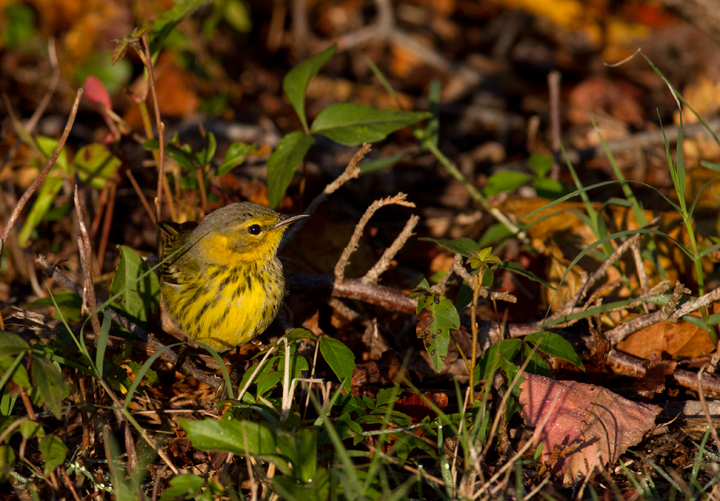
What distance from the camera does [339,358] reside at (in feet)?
9.16

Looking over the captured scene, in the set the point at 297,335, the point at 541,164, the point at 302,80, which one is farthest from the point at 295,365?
the point at 541,164

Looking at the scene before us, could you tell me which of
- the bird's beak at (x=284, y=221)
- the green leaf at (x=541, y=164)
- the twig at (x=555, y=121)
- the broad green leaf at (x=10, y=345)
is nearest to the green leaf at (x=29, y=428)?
the broad green leaf at (x=10, y=345)

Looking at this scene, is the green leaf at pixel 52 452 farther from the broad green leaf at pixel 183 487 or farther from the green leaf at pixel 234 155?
the green leaf at pixel 234 155

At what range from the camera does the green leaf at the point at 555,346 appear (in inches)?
111

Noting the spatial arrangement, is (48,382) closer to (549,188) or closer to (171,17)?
(171,17)

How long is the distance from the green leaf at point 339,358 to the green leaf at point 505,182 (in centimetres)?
182

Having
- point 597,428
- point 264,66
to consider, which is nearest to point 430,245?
point 597,428

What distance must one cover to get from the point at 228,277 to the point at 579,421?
6.08 feet

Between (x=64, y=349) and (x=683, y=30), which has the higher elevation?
(x=683, y=30)

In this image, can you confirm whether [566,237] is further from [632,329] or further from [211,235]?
[211,235]

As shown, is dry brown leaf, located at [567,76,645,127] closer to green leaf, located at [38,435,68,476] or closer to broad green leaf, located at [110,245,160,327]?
broad green leaf, located at [110,245,160,327]

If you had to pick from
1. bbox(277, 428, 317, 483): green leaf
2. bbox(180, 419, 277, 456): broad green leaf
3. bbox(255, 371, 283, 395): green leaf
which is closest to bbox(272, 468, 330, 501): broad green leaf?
bbox(277, 428, 317, 483): green leaf

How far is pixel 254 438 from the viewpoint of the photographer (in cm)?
239

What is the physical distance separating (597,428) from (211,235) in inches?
85.1
